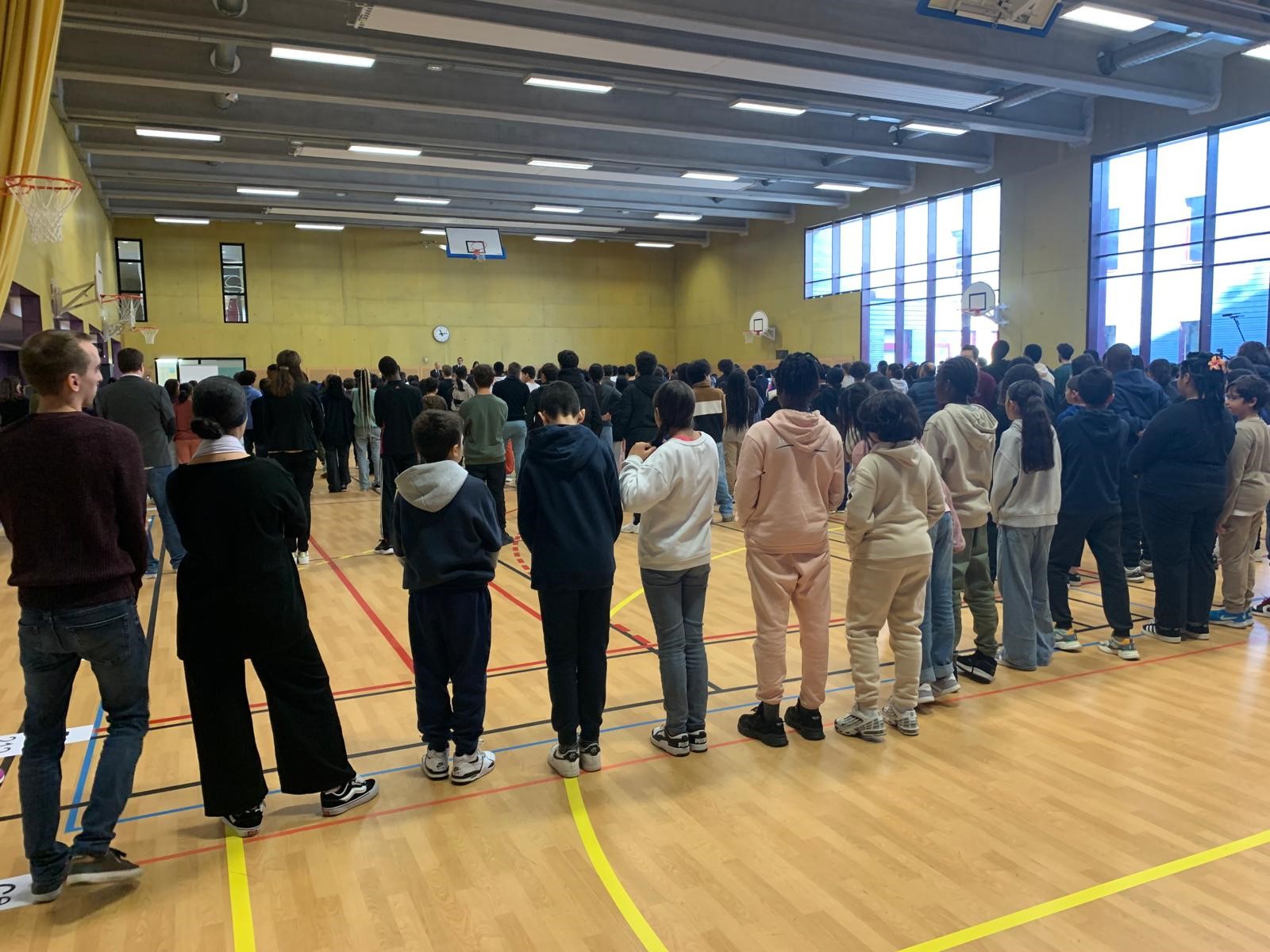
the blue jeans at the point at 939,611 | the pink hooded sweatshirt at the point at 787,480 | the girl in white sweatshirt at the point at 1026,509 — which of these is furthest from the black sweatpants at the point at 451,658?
the girl in white sweatshirt at the point at 1026,509

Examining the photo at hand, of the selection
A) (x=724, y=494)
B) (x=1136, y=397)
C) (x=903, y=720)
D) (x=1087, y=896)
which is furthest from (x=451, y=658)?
(x=724, y=494)

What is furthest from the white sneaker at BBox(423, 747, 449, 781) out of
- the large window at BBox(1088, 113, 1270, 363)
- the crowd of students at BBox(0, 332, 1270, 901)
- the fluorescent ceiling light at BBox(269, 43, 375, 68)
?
the large window at BBox(1088, 113, 1270, 363)

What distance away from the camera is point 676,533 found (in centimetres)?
350

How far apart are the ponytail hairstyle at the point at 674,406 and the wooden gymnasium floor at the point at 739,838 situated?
144cm

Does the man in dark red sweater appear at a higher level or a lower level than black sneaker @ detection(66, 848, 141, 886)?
higher

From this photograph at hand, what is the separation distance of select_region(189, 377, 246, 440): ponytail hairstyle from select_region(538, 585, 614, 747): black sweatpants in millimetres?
1277

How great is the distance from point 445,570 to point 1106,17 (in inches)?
368

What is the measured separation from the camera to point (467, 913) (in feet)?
8.63

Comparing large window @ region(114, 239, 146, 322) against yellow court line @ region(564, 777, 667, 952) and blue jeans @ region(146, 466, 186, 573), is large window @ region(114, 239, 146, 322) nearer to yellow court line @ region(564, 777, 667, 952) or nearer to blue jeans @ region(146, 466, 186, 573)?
blue jeans @ region(146, 466, 186, 573)

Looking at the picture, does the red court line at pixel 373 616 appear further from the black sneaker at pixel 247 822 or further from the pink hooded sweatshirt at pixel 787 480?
the pink hooded sweatshirt at pixel 787 480

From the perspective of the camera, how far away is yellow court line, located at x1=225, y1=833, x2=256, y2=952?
2502mm

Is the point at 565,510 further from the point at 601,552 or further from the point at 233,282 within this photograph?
the point at 233,282

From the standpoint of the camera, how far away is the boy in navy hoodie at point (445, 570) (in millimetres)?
3254

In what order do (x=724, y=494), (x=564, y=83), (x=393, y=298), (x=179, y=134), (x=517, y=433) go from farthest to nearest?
(x=393, y=298) < (x=179, y=134) < (x=564, y=83) < (x=517, y=433) < (x=724, y=494)
